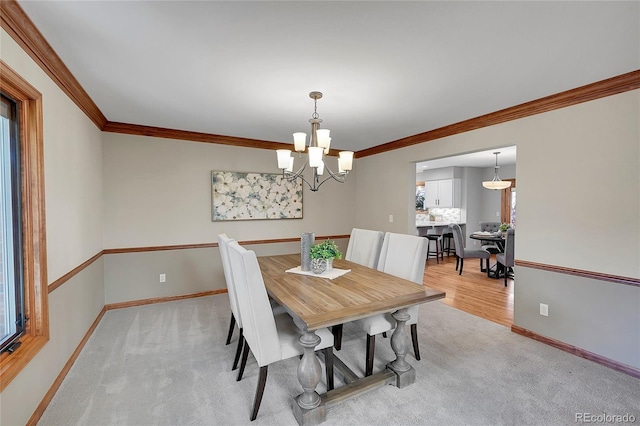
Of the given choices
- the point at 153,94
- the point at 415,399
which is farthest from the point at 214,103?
the point at 415,399

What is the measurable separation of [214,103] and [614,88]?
3428 mm

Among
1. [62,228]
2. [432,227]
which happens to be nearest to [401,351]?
[62,228]

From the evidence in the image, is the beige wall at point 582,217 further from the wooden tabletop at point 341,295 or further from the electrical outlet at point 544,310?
the wooden tabletop at point 341,295

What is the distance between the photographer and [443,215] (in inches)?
318

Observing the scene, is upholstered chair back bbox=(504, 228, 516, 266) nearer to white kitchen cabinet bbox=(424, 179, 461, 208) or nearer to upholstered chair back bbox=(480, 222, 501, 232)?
upholstered chair back bbox=(480, 222, 501, 232)

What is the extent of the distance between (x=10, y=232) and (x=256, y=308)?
1.47 m

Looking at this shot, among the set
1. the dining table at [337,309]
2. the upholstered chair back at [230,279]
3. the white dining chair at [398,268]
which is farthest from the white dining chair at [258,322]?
the white dining chair at [398,268]

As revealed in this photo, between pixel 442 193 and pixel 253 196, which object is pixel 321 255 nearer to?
pixel 253 196

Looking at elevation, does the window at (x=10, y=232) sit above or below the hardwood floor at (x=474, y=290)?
above

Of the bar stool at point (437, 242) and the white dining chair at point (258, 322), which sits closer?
the white dining chair at point (258, 322)

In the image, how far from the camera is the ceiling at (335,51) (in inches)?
59.3

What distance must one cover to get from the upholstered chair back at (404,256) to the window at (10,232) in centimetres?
262

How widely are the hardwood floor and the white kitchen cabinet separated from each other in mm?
1922

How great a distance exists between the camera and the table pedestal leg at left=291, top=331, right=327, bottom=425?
1688mm
